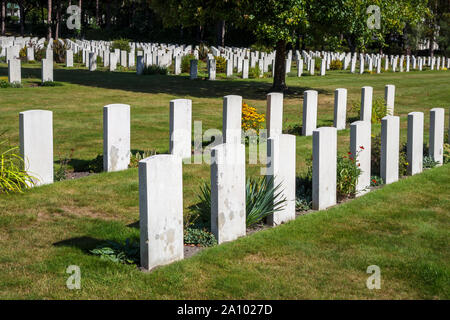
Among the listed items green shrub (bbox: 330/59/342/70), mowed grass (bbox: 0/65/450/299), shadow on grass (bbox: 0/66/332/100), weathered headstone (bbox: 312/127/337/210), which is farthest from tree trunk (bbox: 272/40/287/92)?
weathered headstone (bbox: 312/127/337/210)

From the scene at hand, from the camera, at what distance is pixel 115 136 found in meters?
9.63

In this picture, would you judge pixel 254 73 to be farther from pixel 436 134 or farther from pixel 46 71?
pixel 436 134

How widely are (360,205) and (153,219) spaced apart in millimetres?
3274

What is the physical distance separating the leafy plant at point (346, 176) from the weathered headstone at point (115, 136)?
3.48m

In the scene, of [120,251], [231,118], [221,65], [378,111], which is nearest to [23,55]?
[221,65]

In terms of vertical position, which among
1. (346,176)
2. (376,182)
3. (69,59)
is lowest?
(376,182)

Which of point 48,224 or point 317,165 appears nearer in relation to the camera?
point 48,224

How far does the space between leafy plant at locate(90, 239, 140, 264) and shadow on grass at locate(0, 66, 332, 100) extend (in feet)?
46.5

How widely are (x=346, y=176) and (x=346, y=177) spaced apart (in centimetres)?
2

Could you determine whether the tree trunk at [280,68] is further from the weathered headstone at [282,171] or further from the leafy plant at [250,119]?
the weathered headstone at [282,171]

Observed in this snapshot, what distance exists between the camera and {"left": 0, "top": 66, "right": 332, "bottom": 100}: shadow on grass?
68.9ft

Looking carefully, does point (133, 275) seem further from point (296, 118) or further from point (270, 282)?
point (296, 118)

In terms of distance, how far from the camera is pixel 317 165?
7551 millimetres
